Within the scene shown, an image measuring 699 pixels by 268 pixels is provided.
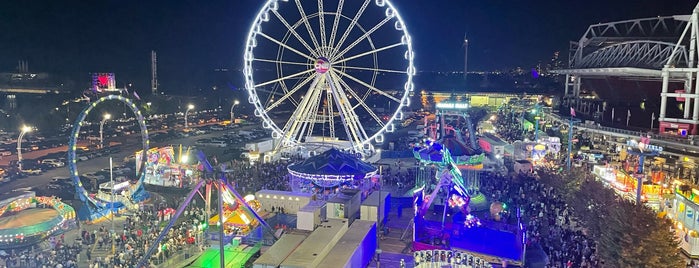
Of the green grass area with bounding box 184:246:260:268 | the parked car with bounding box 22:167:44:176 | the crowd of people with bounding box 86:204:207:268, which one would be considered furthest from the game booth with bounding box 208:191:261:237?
the parked car with bounding box 22:167:44:176

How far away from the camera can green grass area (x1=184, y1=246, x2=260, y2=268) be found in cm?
1731

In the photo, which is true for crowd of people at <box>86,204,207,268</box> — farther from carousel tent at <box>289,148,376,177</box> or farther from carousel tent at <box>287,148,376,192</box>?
carousel tent at <box>289,148,376,177</box>

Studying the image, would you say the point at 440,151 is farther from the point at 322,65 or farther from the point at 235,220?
the point at 235,220

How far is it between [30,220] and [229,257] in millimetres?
9277

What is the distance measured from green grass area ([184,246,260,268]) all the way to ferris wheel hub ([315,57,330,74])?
13.4 m

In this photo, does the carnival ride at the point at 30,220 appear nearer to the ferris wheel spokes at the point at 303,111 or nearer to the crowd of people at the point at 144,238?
the crowd of people at the point at 144,238

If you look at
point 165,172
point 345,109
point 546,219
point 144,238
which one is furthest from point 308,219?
point 165,172

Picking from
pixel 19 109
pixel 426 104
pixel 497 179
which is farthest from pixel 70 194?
pixel 426 104

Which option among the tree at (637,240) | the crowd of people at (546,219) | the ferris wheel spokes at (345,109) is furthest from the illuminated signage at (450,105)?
the tree at (637,240)

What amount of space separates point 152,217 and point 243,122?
157 feet

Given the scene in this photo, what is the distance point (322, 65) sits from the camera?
29.5m

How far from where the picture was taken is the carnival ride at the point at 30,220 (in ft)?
66.3

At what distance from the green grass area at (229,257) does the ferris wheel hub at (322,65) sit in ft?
44.1

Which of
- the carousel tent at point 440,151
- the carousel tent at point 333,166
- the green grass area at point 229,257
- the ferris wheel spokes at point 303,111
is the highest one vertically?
the ferris wheel spokes at point 303,111
